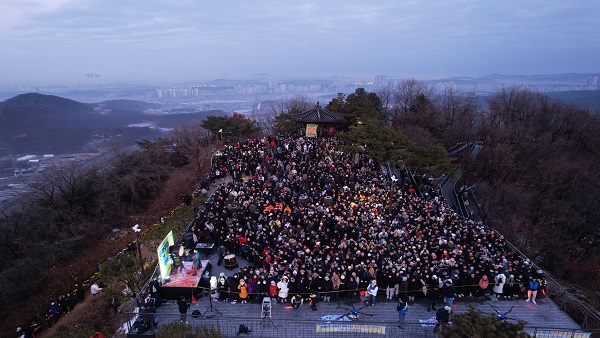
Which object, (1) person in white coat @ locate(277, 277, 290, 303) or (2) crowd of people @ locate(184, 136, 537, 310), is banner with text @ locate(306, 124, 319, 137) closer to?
(2) crowd of people @ locate(184, 136, 537, 310)

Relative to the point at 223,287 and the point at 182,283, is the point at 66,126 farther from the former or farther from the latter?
the point at 223,287

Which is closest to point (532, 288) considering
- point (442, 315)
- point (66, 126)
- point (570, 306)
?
point (570, 306)

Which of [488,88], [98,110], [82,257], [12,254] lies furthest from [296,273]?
[488,88]

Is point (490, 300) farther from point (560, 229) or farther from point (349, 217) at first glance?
point (560, 229)

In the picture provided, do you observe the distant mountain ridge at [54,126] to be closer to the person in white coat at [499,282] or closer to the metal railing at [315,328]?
the metal railing at [315,328]

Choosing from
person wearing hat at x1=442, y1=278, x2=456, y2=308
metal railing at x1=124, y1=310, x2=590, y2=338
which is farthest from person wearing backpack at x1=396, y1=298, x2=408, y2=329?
person wearing hat at x1=442, y1=278, x2=456, y2=308

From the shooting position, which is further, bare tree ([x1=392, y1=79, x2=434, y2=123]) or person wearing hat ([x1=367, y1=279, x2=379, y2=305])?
bare tree ([x1=392, y1=79, x2=434, y2=123])
